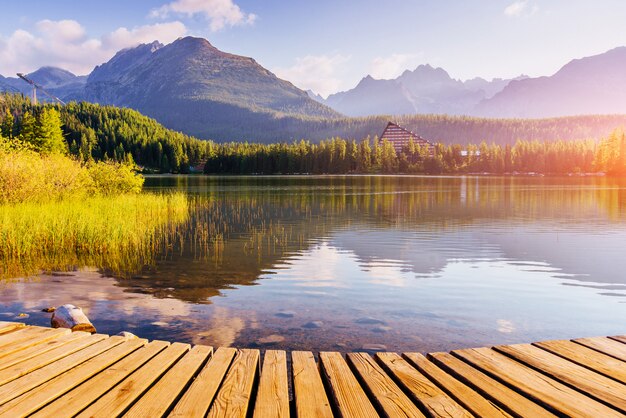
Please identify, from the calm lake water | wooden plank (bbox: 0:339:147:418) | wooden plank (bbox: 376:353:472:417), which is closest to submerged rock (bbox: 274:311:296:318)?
the calm lake water

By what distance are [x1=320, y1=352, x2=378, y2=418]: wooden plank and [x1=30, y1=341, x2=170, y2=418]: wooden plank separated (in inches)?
101

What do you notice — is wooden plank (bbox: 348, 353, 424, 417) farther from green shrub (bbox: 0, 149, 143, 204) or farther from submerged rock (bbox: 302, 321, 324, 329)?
green shrub (bbox: 0, 149, 143, 204)

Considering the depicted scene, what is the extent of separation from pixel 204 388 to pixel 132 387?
854 millimetres

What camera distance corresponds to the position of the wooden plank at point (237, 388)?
4.75 metres

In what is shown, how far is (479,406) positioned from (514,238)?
2662cm

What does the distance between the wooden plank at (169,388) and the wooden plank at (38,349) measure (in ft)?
6.98

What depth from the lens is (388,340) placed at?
1151 centimetres

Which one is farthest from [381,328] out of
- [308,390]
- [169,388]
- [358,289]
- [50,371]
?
[50,371]

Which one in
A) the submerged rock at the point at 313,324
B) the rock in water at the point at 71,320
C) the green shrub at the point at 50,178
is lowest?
the submerged rock at the point at 313,324

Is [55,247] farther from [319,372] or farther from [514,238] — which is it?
[514,238]

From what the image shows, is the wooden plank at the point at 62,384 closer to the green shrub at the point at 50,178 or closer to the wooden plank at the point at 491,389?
the wooden plank at the point at 491,389

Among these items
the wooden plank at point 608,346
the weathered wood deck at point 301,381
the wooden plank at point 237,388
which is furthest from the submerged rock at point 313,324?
the wooden plank at point 608,346

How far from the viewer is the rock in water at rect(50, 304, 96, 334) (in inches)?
441

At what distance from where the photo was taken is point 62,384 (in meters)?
5.32
